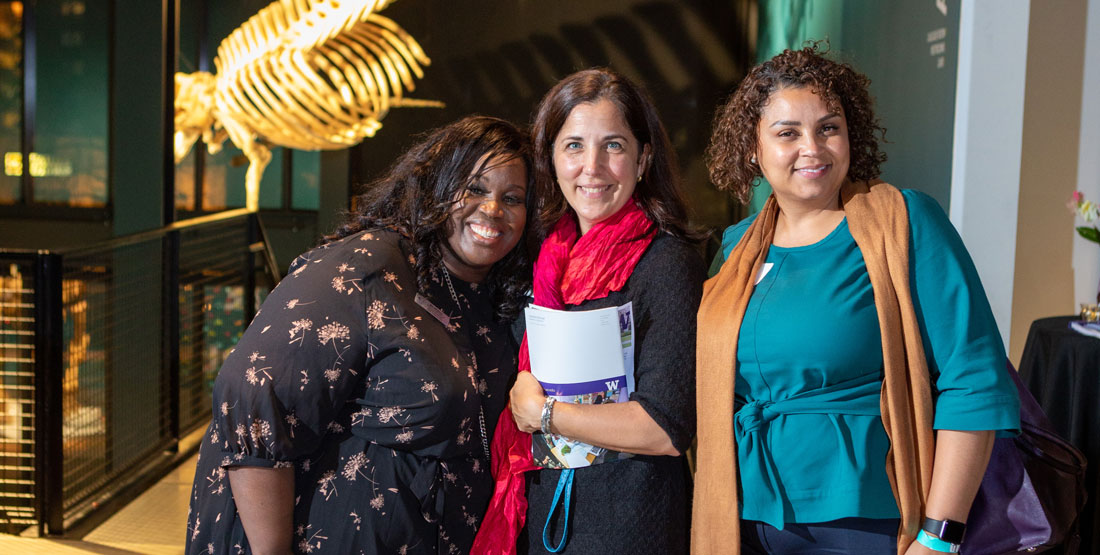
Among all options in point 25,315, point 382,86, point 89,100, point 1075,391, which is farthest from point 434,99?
point 1075,391

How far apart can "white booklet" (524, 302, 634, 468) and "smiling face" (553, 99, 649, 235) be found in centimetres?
22

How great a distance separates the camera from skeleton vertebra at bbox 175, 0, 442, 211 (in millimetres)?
5476

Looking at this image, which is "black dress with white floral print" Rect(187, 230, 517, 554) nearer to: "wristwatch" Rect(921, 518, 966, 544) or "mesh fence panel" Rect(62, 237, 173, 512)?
"wristwatch" Rect(921, 518, 966, 544)

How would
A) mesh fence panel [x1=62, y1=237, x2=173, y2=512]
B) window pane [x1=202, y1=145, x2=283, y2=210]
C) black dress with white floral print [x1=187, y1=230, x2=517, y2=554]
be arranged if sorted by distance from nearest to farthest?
black dress with white floral print [x1=187, y1=230, x2=517, y2=554] < mesh fence panel [x1=62, y1=237, x2=173, y2=512] < window pane [x1=202, y1=145, x2=283, y2=210]

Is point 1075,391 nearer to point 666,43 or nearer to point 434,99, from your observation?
point 666,43

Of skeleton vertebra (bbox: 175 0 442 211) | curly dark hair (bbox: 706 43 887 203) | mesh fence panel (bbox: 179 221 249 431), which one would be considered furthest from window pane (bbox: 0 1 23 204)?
curly dark hair (bbox: 706 43 887 203)

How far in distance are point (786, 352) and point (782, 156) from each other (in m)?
0.33

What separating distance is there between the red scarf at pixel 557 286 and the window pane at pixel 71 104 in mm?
→ 7268

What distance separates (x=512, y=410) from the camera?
1.57 metres

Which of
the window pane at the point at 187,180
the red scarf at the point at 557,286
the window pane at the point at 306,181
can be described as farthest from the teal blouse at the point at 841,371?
the window pane at the point at 187,180

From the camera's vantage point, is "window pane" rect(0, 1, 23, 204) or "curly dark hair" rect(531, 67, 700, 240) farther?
"window pane" rect(0, 1, 23, 204)

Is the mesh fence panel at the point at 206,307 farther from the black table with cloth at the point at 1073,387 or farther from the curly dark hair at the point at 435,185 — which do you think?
the black table with cloth at the point at 1073,387

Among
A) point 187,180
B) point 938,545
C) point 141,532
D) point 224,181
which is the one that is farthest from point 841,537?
point 187,180

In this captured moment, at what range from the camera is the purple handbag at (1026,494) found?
4.39 ft
